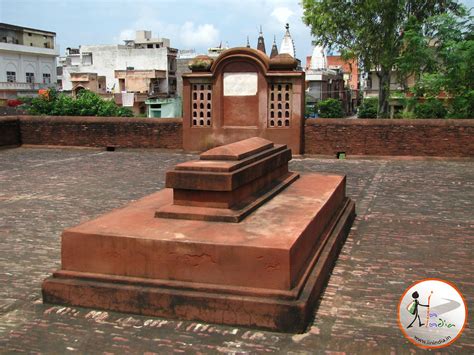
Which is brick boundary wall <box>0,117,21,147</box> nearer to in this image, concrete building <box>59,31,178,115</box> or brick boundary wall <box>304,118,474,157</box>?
brick boundary wall <box>304,118,474,157</box>

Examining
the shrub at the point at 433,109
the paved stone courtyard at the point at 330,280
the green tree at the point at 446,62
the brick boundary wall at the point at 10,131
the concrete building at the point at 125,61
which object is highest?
the concrete building at the point at 125,61

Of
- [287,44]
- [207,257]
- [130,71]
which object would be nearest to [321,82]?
[287,44]

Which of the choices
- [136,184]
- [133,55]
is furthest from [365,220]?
[133,55]

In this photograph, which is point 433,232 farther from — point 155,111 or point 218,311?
point 155,111

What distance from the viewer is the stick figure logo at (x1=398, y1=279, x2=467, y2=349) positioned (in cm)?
433

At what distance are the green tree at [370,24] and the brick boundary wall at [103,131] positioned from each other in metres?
11.5

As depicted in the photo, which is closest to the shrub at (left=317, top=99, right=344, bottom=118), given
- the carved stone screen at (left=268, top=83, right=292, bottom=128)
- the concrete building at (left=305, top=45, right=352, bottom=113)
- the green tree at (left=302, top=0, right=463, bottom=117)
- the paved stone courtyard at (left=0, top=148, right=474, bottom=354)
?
the concrete building at (left=305, top=45, right=352, bottom=113)

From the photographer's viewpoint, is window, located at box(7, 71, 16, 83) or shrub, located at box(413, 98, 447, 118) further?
window, located at box(7, 71, 16, 83)

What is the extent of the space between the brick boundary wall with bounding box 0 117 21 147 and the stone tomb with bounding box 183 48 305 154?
20.2 feet

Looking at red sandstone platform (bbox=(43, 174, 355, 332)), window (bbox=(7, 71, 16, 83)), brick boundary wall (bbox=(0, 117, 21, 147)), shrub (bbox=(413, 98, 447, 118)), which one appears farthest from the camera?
window (bbox=(7, 71, 16, 83))

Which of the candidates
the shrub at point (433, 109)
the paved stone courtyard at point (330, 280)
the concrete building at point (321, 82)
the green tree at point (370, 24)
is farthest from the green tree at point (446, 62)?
the concrete building at point (321, 82)

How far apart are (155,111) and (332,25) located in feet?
57.4

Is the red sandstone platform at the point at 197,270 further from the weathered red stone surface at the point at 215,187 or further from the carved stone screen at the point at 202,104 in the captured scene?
the carved stone screen at the point at 202,104

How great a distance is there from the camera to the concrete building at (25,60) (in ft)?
152
